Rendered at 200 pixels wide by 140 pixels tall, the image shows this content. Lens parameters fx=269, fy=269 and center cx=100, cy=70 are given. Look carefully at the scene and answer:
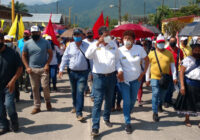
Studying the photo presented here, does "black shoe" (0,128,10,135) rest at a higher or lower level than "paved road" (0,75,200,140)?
higher

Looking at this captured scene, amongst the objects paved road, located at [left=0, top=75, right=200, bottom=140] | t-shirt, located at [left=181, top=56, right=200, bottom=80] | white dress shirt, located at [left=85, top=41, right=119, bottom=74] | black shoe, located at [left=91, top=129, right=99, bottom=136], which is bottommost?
paved road, located at [left=0, top=75, right=200, bottom=140]

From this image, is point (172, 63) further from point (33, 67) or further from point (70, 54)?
point (33, 67)

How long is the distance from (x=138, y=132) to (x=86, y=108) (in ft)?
6.83

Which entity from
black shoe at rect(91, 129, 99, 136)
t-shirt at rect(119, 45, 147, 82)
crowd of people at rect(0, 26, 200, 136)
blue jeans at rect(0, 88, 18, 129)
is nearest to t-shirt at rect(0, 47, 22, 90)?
crowd of people at rect(0, 26, 200, 136)

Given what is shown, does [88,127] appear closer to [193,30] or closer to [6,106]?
[6,106]

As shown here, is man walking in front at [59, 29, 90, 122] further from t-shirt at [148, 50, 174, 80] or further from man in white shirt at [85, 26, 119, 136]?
t-shirt at [148, 50, 174, 80]

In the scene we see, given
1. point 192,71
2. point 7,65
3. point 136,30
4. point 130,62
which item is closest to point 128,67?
point 130,62

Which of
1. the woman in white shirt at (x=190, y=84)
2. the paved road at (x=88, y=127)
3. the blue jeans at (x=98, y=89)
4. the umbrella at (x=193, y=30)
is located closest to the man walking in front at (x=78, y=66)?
the paved road at (x=88, y=127)

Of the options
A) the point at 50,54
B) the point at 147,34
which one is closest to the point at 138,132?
the point at 50,54

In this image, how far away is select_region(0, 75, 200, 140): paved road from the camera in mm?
4965

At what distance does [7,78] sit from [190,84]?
3.55 metres

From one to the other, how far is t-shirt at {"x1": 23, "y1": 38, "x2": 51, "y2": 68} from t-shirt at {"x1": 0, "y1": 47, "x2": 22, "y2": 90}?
1.17 meters

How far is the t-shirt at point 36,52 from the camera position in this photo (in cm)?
621

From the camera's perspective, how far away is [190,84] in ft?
17.7
